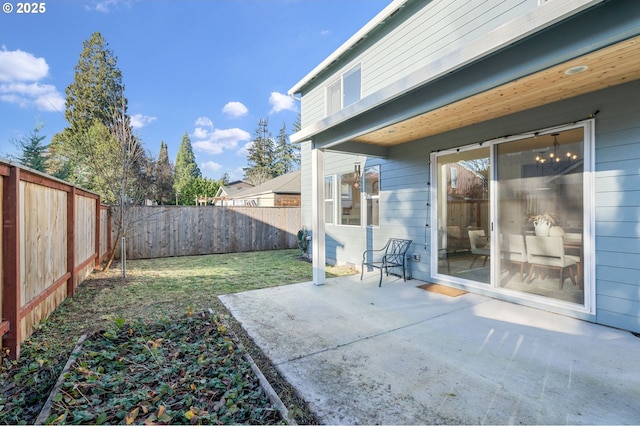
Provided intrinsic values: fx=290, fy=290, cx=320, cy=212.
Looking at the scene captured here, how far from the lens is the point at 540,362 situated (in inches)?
98.8

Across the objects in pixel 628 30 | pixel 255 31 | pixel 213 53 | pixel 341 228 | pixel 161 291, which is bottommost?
pixel 161 291

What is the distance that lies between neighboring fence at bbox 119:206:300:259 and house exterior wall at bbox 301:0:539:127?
5.56 m

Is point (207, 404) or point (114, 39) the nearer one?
point (207, 404)

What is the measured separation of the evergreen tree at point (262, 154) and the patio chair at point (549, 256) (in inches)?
1246

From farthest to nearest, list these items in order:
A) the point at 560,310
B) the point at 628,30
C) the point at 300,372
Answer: the point at 560,310
the point at 300,372
the point at 628,30

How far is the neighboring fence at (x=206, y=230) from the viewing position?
8680 mm

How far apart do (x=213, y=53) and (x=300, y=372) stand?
14.1 m

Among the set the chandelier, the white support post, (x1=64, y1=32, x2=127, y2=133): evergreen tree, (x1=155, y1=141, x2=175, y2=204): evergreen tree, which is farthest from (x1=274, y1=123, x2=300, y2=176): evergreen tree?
the chandelier

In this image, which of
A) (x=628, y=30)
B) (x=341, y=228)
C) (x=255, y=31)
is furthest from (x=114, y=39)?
(x=628, y=30)

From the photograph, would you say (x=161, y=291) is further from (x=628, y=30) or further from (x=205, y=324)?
(x=628, y=30)

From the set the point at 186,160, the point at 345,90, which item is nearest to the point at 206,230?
the point at 345,90

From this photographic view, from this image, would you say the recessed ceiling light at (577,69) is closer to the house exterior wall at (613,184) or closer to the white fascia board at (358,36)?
the house exterior wall at (613,184)

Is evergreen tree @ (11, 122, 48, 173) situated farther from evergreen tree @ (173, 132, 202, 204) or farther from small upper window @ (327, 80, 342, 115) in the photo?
evergreen tree @ (173, 132, 202, 204)

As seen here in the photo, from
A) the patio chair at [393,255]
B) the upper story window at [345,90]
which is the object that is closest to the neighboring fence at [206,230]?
the upper story window at [345,90]
